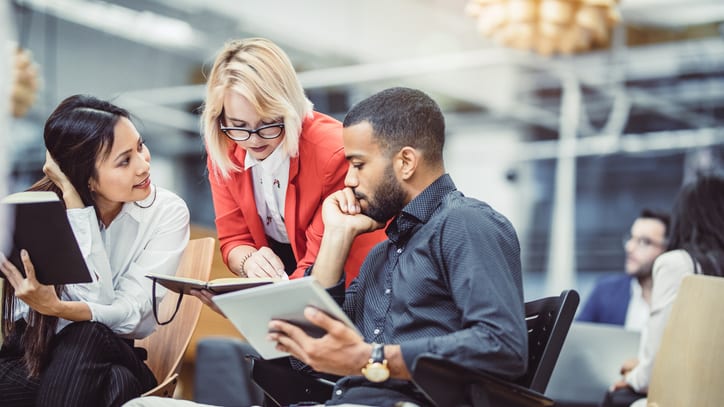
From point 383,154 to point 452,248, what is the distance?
29cm

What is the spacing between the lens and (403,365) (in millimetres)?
1686

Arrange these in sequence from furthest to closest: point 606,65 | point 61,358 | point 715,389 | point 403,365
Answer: point 606,65, point 715,389, point 61,358, point 403,365

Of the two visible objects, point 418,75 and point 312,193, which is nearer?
point 312,193

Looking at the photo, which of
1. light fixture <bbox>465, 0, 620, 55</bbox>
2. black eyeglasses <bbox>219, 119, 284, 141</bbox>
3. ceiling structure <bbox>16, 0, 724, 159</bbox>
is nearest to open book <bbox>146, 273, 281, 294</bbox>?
black eyeglasses <bbox>219, 119, 284, 141</bbox>

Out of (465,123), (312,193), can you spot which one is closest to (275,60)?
(312,193)

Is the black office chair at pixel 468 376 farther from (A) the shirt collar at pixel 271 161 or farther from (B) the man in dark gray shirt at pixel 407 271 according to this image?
(A) the shirt collar at pixel 271 161

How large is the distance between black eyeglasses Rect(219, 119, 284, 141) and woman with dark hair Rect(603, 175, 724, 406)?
5.04 feet

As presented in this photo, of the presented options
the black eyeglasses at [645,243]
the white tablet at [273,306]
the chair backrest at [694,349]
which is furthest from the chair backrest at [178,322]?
the black eyeglasses at [645,243]

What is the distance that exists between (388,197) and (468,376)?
0.46 m

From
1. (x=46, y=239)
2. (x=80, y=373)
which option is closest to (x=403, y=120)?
(x=46, y=239)

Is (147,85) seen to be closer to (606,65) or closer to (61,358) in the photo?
(61,358)

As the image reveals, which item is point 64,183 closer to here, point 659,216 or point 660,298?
point 660,298

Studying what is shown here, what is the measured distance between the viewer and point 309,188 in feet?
8.03

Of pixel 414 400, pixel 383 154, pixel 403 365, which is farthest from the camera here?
pixel 383 154
